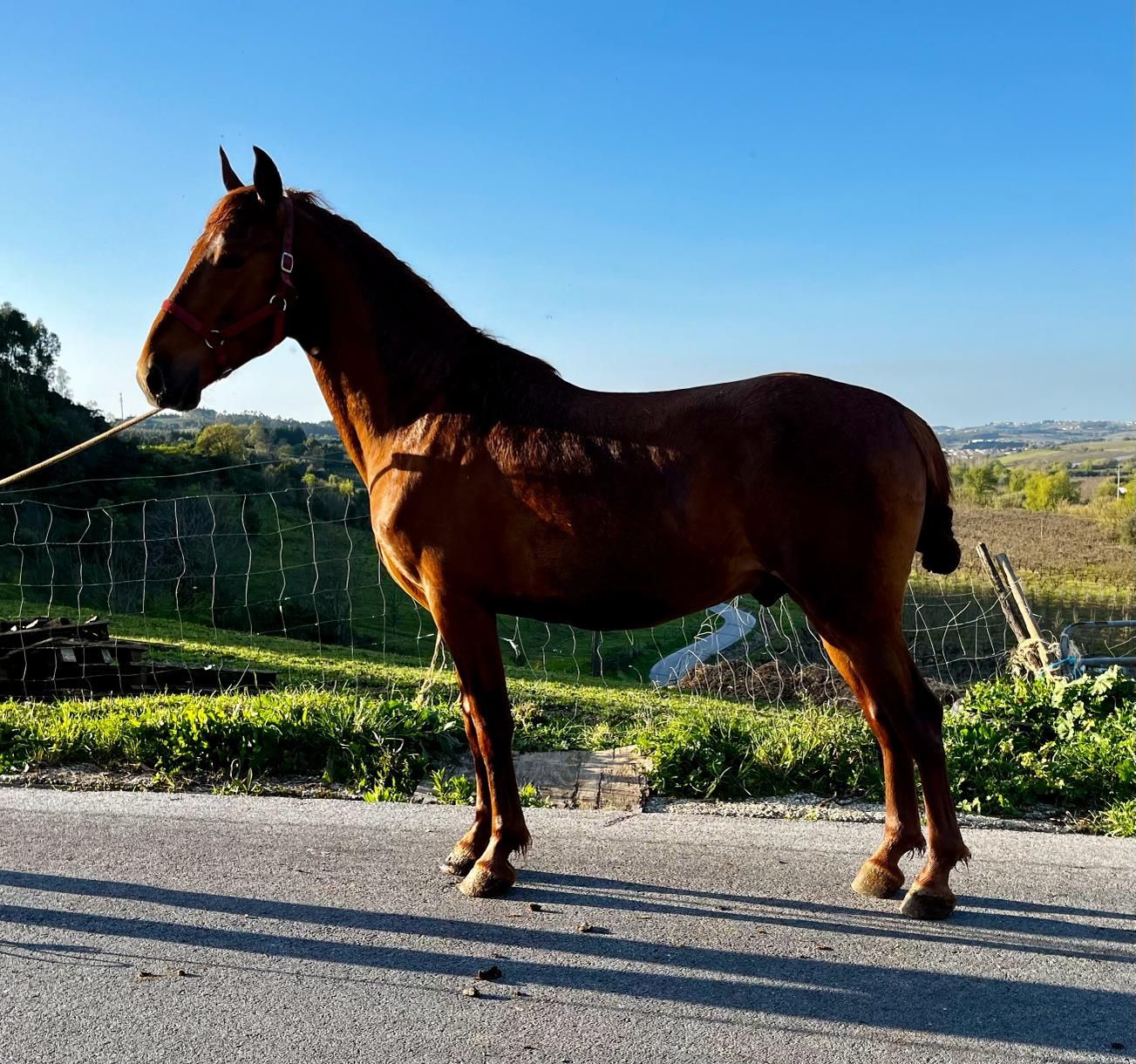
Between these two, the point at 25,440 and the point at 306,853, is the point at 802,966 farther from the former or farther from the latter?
the point at 25,440

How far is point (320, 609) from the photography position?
64.7ft

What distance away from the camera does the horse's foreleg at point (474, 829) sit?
12.3 ft

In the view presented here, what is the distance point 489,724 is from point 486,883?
58 centimetres

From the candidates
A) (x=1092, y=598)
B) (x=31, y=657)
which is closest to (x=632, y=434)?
(x=31, y=657)

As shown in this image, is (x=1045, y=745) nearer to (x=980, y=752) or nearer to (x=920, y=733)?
(x=980, y=752)

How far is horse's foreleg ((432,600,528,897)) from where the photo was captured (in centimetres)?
357

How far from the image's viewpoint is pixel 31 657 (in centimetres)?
978

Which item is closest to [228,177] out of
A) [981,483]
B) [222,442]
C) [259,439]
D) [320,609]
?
[320,609]

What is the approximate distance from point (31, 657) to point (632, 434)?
28.6ft

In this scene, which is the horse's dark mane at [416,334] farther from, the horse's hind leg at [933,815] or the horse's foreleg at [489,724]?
the horse's hind leg at [933,815]

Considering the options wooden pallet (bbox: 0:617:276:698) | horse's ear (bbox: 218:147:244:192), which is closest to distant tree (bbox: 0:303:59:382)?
wooden pallet (bbox: 0:617:276:698)

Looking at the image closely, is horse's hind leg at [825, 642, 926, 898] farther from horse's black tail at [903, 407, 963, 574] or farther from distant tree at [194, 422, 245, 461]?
distant tree at [194, 422, 245, 461]

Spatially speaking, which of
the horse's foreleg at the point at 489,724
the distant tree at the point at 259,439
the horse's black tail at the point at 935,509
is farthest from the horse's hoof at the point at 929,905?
the distant tree at the point at 259,439

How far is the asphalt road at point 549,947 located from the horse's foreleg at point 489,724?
0.13 meters
